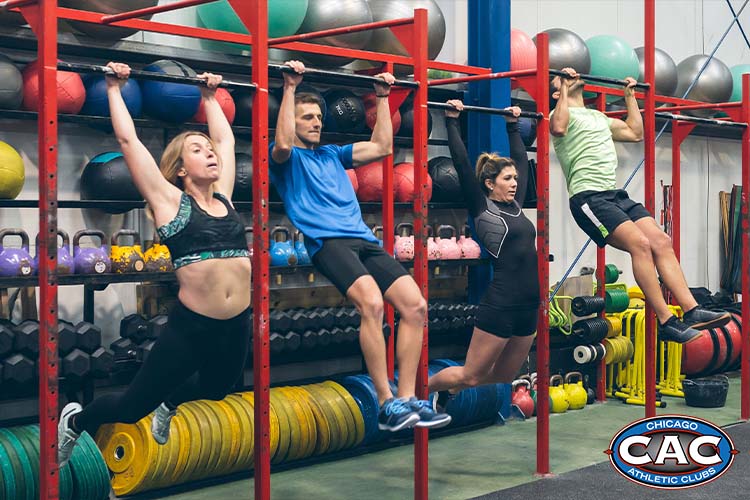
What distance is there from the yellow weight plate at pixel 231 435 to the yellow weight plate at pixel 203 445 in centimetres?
9

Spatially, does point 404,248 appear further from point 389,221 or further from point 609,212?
point 609,212

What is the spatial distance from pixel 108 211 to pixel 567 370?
377cm

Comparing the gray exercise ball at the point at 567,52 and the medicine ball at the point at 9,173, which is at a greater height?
the gray exercise ball at the point at 567,52

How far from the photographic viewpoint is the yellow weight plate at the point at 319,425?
5664 millimetres

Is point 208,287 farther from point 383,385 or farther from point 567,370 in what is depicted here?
point 567,370

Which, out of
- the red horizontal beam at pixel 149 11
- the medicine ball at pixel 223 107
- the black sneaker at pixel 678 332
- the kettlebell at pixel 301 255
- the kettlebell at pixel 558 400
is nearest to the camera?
the red horizontal beam at pixel 149 11

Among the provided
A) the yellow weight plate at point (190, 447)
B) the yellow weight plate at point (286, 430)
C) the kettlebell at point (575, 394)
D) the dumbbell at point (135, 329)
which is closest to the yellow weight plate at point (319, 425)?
the yellow weight plate at point (286, 430)

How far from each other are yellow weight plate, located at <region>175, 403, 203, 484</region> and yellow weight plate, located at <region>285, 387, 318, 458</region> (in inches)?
26.9

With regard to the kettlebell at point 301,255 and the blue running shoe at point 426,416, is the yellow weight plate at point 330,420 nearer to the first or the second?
the kettlebell at point 301,255

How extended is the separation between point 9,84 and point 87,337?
1240 mm

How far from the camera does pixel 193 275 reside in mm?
3758

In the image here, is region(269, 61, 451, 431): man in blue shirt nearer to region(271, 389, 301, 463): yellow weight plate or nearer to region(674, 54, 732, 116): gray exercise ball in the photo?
region(271, 389, 301, 463): yellow weight plate

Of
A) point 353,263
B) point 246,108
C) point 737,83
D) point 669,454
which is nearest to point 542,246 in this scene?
point 669,454

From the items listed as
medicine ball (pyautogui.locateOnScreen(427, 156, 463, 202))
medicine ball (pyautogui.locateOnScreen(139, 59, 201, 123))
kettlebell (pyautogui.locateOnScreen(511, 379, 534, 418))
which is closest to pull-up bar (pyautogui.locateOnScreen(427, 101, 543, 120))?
medicine ball (pyautogui.locateOnScreen(139, 59, 201, 123))
